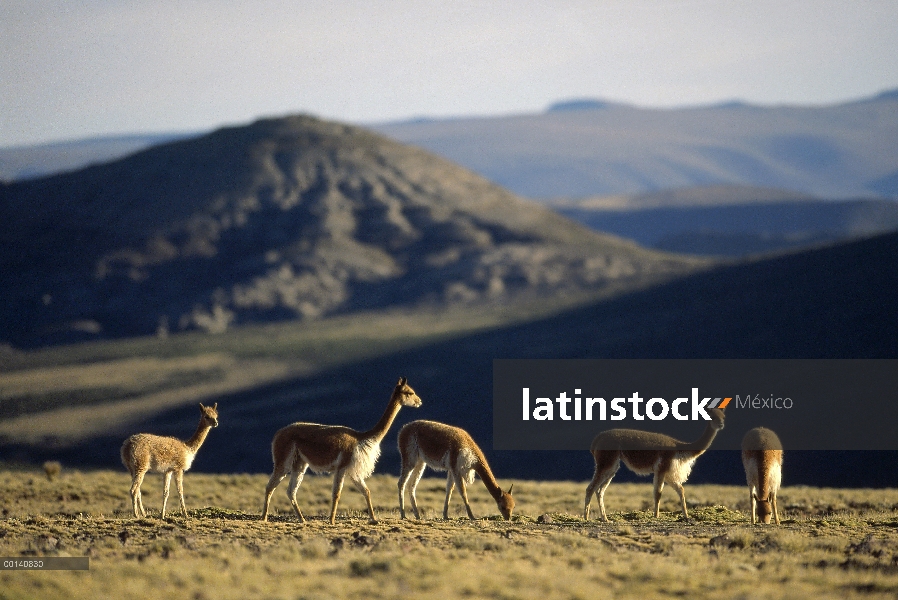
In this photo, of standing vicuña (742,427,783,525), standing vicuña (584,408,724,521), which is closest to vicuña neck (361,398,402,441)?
standing vicuña (584,408,724,521)

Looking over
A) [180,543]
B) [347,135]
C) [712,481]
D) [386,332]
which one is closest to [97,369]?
[386,332]

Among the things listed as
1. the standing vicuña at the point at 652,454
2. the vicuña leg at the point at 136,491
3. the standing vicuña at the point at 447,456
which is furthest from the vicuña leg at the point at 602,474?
the vicuña leg at the point at 136,491

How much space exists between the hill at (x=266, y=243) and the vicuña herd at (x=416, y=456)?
82749mm

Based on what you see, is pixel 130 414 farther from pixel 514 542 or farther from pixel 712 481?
pixel 514 542

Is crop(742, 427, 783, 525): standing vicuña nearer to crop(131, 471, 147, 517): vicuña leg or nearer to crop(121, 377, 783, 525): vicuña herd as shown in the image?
crop(121, 377, 783, 525): vicuña herd

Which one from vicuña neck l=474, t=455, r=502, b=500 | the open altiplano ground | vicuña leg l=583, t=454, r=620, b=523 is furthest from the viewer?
vicuña leg l=583, t=454, r=620, b=523

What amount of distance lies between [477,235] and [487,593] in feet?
372

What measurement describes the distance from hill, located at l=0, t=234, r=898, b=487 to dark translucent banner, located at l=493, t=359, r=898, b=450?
1.48m

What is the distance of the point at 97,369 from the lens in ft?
253

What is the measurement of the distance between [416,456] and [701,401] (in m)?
39.5

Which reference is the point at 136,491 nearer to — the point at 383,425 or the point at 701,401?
the point at 383,425

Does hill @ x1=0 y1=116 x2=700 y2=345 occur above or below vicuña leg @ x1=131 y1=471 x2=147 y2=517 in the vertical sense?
above

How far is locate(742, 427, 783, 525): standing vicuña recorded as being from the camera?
776 inches

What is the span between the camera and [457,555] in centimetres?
1508
